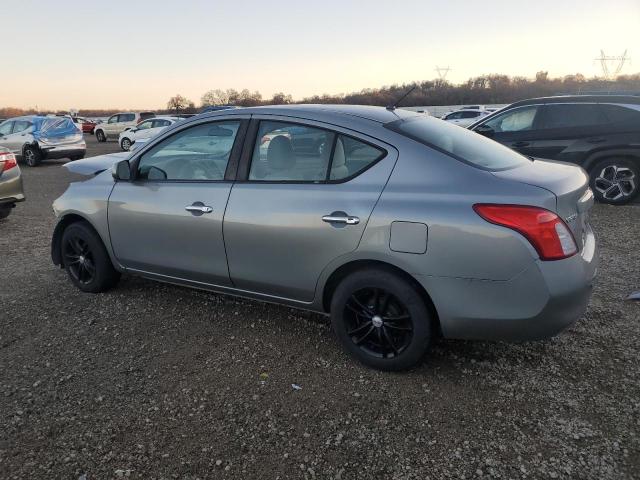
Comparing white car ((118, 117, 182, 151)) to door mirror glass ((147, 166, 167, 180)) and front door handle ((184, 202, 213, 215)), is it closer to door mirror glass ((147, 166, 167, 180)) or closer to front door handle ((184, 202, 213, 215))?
door mirror glass ((147, 166, 167, 180))

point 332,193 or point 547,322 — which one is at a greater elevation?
point 332,193

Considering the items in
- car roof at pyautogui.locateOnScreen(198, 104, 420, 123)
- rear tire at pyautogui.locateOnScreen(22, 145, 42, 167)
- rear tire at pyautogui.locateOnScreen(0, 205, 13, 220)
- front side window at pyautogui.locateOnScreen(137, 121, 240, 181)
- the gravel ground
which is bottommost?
the gravel ground

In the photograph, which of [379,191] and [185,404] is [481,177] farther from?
[185,404]

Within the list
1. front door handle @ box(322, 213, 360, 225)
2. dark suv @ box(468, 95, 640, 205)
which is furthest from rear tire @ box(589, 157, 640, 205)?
front door handle @ box(322, 213, 360, 225)

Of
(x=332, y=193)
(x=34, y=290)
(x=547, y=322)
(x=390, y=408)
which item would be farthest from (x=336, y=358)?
(x=34, y=290)

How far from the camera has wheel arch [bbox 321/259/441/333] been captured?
2.81 meters

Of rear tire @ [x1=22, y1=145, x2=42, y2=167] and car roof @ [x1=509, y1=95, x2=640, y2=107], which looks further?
rear tire @ [x1=22, y1=145, x2=42, y2=167]

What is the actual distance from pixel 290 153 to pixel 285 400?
1.58 m

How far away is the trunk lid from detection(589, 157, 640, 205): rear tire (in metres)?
5.31

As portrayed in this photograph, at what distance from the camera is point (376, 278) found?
286cm

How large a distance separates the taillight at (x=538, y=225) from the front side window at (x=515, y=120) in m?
6.17

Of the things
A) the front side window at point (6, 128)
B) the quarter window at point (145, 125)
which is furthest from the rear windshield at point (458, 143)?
the quarter window at point (145, 125)

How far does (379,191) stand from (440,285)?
638 millimetres

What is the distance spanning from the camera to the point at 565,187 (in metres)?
2.70
